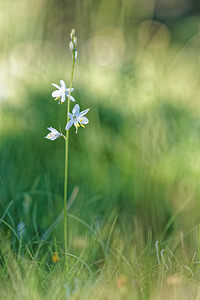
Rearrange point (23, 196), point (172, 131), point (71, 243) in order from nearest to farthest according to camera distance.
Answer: point (71, 243) → point (23, 196) → point (172, 131)

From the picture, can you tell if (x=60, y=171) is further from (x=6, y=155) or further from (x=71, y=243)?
(x=71, y=243)

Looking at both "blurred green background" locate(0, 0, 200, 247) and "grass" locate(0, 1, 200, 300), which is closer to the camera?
"grass" locate(0, 1, 200, 300)

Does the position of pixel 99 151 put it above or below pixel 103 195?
above

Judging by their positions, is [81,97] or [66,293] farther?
[81,97]

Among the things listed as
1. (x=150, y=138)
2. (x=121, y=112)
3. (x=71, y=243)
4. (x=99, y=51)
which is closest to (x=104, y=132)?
(x=121, y=112)

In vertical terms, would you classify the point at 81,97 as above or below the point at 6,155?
above

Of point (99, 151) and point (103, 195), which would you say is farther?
point (99, 151)

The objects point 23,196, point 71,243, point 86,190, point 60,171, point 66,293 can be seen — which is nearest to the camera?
point 66,293

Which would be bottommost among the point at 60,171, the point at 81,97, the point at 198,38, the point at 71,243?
the point at 71,243

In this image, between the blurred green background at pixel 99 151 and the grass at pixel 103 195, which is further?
the blurred green background at pixel 99 151

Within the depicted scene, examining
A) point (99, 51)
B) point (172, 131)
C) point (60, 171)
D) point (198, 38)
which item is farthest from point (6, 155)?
point (99, 51)
